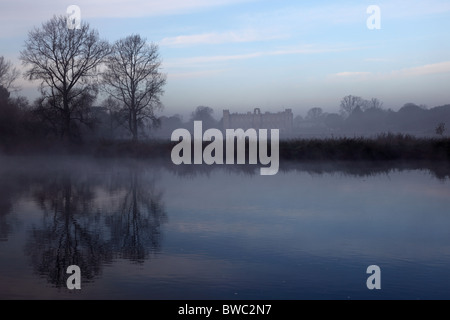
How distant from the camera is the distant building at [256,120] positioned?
66.2 m

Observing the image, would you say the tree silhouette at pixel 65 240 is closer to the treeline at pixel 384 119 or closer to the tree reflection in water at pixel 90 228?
the tree reflection in water at pixel 90 228

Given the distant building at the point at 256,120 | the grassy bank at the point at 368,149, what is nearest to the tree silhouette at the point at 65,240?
the grassy bank at the point at 368,149

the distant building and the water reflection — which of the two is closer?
the water reflection

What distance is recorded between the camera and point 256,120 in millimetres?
66375

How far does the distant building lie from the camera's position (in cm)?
6619

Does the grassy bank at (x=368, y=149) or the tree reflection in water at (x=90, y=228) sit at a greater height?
the grassy bank at (x=368, y=149)

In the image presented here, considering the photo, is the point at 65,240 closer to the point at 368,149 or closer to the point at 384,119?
the point at 368,149

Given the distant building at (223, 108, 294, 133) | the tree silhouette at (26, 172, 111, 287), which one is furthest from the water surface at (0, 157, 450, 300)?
the distant building at (223, 108, 294, 133)

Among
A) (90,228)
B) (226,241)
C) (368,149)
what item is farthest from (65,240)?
(368,149)

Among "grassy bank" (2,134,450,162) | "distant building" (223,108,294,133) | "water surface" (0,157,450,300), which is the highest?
"distant building" (223,108,294,133)

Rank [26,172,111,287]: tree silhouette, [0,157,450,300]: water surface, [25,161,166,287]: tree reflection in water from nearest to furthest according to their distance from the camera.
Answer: [0,157,450,300]: water surface < [26,172,111,287]: tree silhouette < [25,161,166,287]: tree reflection in water

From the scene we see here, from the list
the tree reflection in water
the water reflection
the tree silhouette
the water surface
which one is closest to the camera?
the water surface

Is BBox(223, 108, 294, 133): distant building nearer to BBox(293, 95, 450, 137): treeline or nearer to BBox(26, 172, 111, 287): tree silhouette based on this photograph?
BBox(293, 95, 450, 137): treeline
